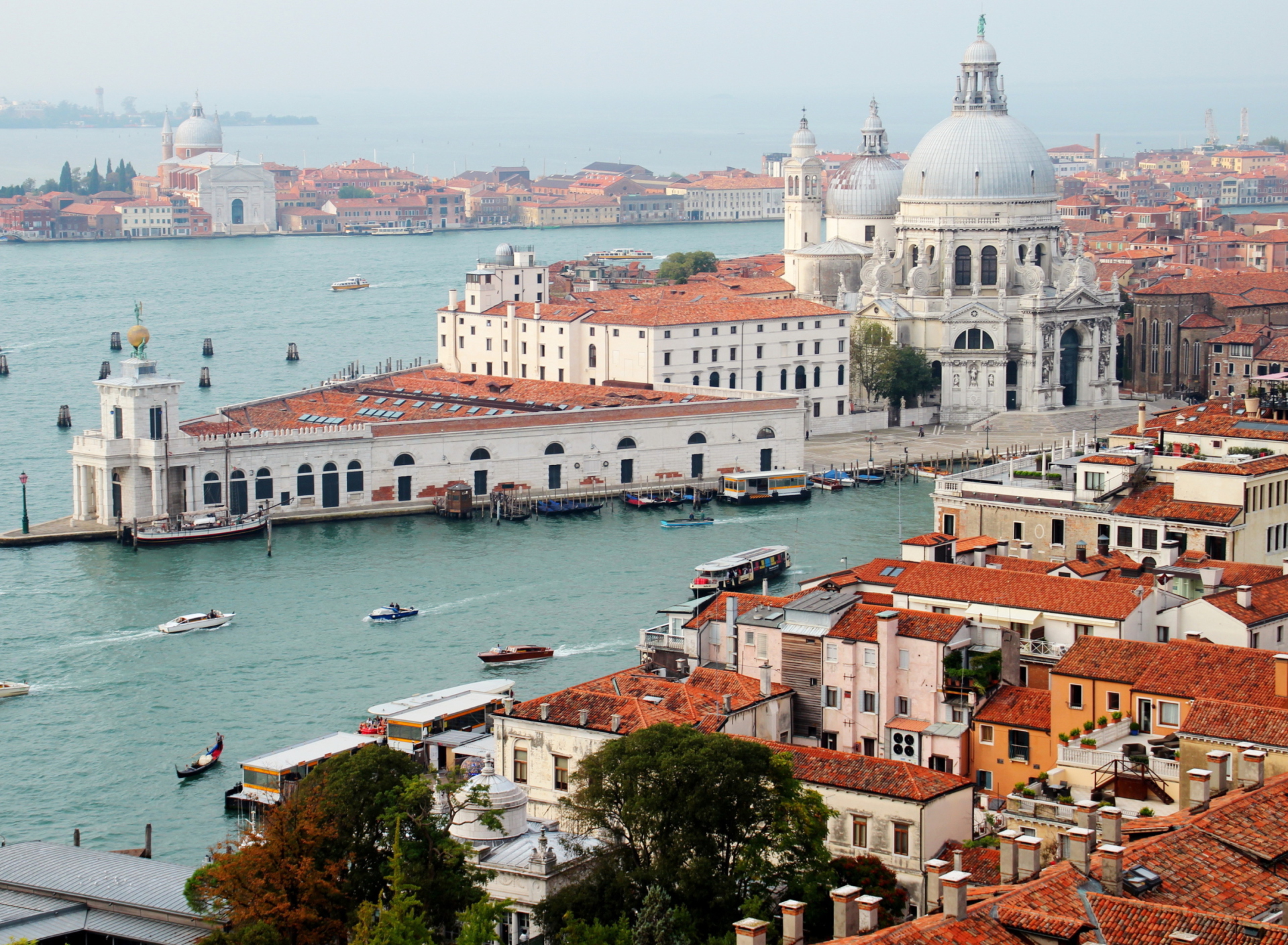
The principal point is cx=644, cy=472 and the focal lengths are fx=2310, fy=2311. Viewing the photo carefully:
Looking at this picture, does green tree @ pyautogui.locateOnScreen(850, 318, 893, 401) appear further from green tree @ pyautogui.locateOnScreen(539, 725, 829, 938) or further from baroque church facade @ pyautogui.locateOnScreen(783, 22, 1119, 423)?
green tree @ pyautogui.locateOnScreen(539, 725, 829, 938)

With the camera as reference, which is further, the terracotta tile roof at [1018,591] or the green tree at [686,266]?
the green tree at [686,266]

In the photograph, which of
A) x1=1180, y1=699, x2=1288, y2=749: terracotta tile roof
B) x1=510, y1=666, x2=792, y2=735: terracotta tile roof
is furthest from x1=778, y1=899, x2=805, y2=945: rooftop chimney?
x1=510, y1=666, x2=792, y2=735: terracotta tile roof

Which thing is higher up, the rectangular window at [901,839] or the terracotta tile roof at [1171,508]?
the terracotta tile roof at [1171,508]

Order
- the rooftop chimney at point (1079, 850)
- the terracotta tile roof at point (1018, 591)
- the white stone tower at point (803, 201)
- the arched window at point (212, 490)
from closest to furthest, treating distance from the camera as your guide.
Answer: the rooftop chimney at point (1079, 850)
the terracotta tile roof at point (1018, 591)
the arched window at point (212, 490)
the white stone tower at point (803, 201)

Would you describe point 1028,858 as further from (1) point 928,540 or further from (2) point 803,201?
(2) point 803,201

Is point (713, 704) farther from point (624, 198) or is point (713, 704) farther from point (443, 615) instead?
point (624, 198)

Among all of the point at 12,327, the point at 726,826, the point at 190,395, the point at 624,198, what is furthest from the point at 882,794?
the point at 624,198

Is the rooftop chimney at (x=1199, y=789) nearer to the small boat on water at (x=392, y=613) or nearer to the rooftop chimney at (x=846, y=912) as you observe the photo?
the rooftop chimney at (x=846, y=912)

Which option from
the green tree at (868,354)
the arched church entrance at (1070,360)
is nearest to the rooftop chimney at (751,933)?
the green tree at (868,354)

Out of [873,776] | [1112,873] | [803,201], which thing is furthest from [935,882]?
[803,201]
